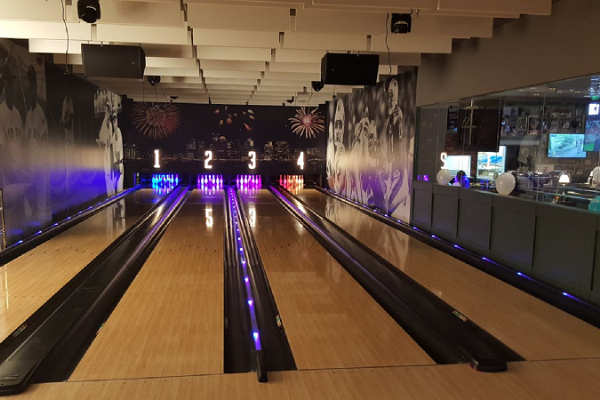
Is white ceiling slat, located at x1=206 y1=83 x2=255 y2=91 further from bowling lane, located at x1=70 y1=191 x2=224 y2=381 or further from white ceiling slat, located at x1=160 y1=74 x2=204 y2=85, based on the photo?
bowling lane, located at x1=70 y1=191 x2=224 y2=381

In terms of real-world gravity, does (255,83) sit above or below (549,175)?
above

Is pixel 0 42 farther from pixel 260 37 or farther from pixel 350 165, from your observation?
pixel 350 165

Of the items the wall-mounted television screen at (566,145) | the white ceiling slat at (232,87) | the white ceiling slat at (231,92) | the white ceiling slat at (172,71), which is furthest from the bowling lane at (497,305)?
the white ceiling slat at (231,92)

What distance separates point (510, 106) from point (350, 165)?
17.5 feet

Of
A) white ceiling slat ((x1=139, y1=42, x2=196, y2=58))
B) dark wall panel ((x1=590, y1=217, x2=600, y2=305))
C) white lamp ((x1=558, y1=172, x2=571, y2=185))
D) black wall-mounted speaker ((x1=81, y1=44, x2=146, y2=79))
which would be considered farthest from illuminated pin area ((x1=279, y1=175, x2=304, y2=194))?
dark wall panel ((x1=590, y1=217, x2=600, y2=305))

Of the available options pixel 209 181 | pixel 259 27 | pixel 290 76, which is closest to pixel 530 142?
pixel 259 27

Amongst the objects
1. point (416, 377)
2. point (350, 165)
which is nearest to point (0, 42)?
point (416, 377)

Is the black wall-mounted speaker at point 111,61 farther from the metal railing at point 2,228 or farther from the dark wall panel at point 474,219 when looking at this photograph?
the dark wall panel at point 474,219

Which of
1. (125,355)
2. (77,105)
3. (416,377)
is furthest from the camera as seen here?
(77,105)

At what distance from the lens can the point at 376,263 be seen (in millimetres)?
4629

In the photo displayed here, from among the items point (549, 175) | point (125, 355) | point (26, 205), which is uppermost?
point (549, 175)

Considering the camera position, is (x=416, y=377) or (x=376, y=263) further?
(x=376, y=263)

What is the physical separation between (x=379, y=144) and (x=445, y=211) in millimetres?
2744

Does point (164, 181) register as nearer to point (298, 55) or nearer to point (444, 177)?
point (298, 55)
